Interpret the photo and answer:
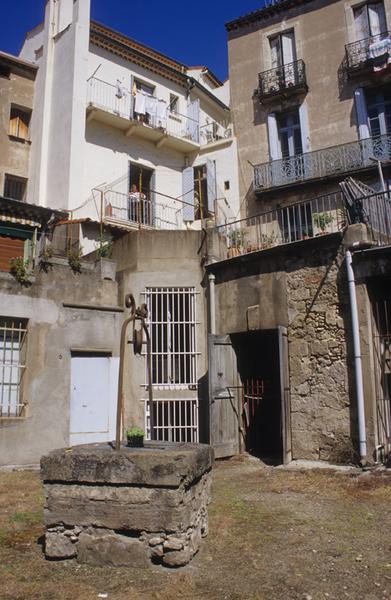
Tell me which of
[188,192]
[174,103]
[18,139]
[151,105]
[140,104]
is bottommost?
[188,192]

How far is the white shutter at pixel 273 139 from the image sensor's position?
17.3 meters

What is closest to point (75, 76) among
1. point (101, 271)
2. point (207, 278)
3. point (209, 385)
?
point (101, 271)

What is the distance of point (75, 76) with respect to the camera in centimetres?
1648

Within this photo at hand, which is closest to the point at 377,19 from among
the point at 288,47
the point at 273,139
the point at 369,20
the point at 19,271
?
the point at 369,20

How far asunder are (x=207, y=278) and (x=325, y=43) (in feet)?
34.1

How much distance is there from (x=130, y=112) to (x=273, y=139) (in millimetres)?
5178

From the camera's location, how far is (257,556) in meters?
4.90

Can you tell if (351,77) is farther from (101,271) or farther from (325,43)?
(101,271)

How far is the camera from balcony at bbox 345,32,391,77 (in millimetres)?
15641

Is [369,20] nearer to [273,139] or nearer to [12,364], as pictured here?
[273,139]

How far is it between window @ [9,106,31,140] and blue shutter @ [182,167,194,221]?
5.88m

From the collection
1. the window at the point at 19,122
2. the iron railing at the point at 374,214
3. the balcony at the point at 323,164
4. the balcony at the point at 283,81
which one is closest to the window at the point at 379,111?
the balcony at the point at 323,164

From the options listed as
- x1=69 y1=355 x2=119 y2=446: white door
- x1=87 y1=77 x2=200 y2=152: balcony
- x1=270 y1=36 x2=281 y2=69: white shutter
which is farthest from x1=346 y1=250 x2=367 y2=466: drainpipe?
x1=270 y1=36 x2=281 y2=69: white shutter

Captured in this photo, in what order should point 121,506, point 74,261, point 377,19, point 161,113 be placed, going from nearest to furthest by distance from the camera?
1. point 121,506
2. point 74,261
3. point 377,19
4. point 161,113
